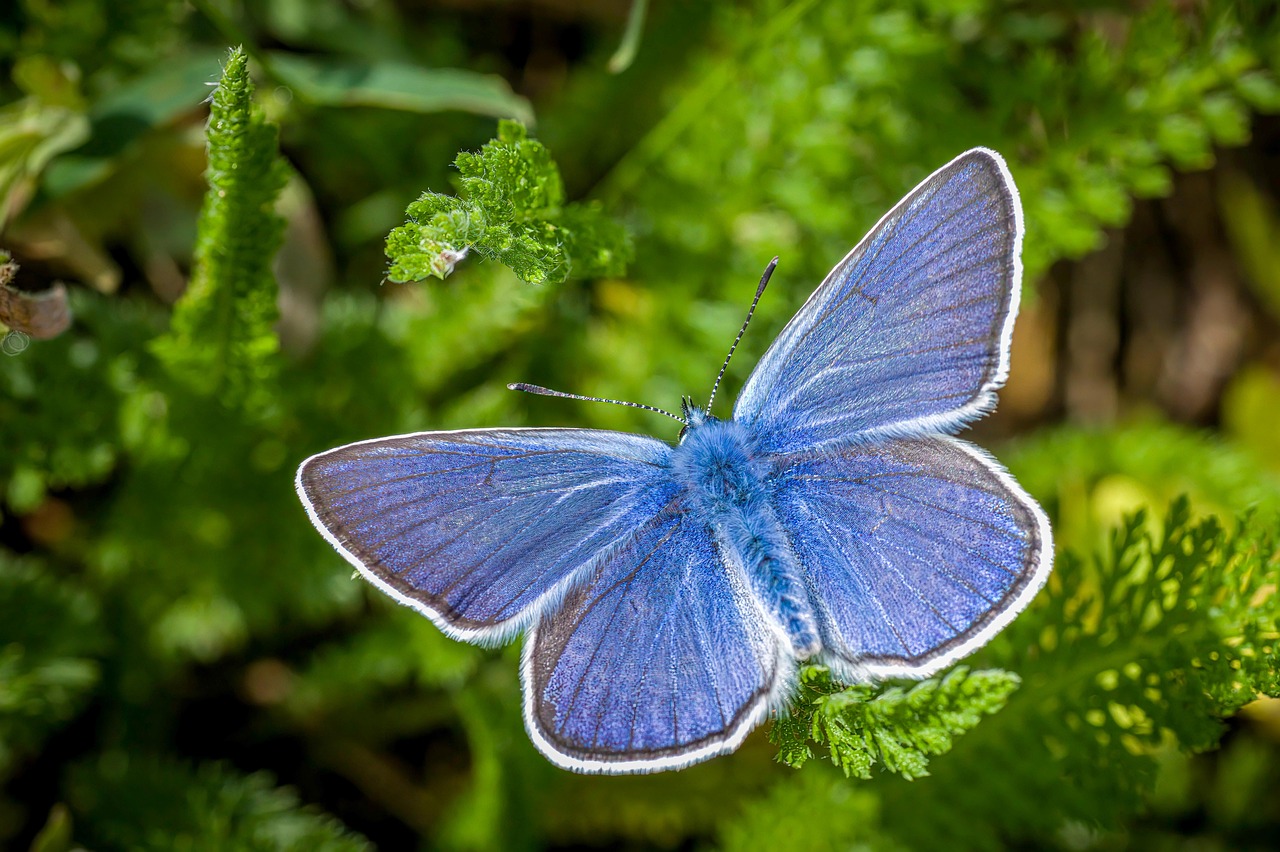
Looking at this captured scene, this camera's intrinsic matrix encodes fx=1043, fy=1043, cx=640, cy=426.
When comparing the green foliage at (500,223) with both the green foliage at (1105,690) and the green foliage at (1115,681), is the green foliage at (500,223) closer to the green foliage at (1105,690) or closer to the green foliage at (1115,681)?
the green foliage at (1105,690)

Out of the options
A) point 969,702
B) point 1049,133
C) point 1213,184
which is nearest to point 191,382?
point 969,702

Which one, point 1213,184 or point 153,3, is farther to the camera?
point 1213,184

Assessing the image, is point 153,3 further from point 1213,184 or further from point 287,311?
point 1213,184

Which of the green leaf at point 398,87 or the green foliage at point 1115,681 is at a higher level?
the green leaf at point 398,87

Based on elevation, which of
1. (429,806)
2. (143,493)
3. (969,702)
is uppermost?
(969,702)

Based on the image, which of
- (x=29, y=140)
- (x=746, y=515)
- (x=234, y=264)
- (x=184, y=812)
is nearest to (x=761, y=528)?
(x=746, y=515)

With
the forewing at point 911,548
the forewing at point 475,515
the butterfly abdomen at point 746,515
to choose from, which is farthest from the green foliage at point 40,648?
the forewing at point 911,548
